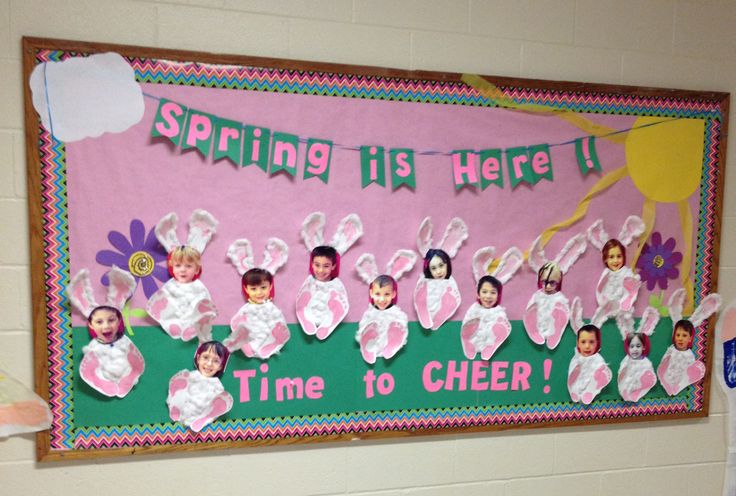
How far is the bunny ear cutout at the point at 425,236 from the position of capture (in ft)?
4.91

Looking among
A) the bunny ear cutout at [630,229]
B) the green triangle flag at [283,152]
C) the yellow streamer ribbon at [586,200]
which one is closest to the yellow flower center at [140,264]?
the green triangle flag at [283,152]

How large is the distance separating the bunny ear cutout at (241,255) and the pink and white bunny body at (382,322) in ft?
0.85

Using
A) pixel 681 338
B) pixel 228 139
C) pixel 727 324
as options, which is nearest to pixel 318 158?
pixel 228 139

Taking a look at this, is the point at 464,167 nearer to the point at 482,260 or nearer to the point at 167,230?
the point at 482,260

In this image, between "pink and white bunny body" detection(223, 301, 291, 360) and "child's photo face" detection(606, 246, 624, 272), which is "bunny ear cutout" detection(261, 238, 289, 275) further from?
"child's photo face" detection(606, 246, 624, 272)

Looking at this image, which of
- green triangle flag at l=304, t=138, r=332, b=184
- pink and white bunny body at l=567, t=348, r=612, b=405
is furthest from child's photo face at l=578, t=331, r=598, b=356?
green triangle flag at l=304, t=138, r=332, b=184

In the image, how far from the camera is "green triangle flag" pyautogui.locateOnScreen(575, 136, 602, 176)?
1.58 meters

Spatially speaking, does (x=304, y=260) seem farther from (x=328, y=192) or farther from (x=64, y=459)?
(x=64, y=459)

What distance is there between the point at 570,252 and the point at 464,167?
0.37 metres

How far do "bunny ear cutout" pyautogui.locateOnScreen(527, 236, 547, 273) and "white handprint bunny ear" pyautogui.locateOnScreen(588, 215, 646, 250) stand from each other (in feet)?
0.47

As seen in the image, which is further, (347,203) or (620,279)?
(620,279)

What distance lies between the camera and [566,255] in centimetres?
159

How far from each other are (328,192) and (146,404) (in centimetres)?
66

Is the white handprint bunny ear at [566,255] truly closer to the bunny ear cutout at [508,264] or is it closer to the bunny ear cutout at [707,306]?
the bunny ear cutout at [508,264]
